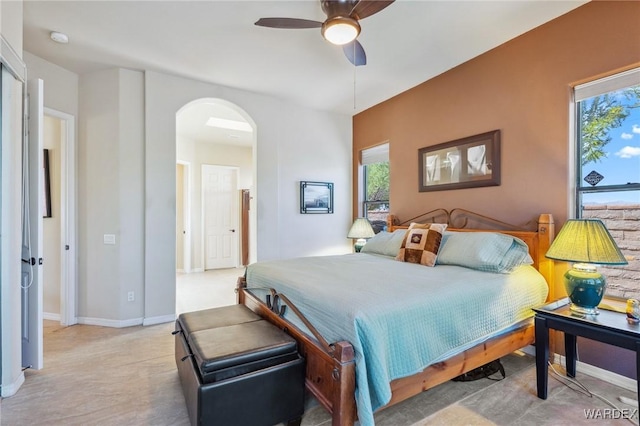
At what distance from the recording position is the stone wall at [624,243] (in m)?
2.25

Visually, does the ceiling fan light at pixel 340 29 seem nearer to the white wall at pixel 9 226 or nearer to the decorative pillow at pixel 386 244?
the decorative pillow at pixel 386 244

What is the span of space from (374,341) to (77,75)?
4265mm

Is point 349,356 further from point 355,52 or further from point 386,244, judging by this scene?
point 355,52

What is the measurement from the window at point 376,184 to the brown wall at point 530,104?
70cm

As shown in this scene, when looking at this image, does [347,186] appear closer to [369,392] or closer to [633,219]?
[633,219]

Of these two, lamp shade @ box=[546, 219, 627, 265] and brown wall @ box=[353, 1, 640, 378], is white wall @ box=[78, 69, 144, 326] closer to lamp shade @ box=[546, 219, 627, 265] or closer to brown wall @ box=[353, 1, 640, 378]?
brown wall @ box=[353, 1, 640, 378]

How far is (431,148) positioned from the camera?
369 centimetres

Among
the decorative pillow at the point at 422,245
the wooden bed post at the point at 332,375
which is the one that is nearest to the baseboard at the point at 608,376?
the decorative pillow at the point at 422,245

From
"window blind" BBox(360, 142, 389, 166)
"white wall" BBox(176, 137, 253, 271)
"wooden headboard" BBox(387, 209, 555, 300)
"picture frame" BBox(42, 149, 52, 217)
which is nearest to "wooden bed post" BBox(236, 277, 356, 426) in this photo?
"wooden headboard" BBox(387, 209, 555, 300)

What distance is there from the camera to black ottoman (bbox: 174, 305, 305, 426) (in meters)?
1.55

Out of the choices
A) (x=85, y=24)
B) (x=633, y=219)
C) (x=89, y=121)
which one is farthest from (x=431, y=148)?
(x=89, y=121)

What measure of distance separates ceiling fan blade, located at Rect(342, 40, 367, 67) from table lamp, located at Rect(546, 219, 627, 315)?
2.05 m

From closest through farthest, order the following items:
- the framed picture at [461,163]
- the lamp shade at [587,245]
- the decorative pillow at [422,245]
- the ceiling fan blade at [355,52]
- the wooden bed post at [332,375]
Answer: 1. the wooden bed post at [332,375]
2. the lamp shade at [587,245]
3. the ceiling fan blade at [355,52]
4. the decorative pillow at [422,245]
5. the framed picture at [461,163]

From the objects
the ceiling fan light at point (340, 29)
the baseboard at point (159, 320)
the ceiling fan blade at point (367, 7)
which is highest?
the ceiling fan blade at point (367, 7)
